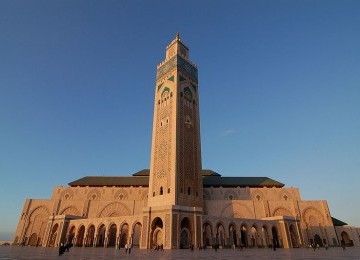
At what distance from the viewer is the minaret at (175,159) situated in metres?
23.5

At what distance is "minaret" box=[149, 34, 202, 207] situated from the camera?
27.7 meters

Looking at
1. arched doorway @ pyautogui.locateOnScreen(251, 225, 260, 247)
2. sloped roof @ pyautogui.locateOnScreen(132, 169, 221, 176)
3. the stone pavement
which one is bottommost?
the stone pavement

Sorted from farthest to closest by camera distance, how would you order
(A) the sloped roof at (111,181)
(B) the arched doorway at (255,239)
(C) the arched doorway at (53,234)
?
(A) the sloped roof at (111,181) < (C) the arched doorway at (53,234) < (B) the arched doorway at (255,239)

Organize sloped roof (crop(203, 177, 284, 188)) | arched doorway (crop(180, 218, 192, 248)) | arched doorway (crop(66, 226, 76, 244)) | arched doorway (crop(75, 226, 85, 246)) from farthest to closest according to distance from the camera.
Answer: sloped roof (crop(203, 177, 284, 188)), arched doorway (crop(66, 226, 76, 244)), arched doorway (crop(75, 226, 85, 246)), arched doorway (crop(180, 218, 192, 248))

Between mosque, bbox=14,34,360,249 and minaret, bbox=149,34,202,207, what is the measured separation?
120 millimetres

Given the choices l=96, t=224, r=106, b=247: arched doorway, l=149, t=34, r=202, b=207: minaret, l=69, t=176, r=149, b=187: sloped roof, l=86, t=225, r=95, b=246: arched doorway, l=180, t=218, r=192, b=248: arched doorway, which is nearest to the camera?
l=180, t=218, r=192, b=248: arched doorway

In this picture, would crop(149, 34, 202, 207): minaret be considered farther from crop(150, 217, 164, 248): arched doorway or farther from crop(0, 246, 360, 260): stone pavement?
crop(0, 246, 360, 260): stone pavement

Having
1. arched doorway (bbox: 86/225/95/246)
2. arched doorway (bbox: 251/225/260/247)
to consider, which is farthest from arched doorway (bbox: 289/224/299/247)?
arched doorway (bbox: 86/225/95/246)

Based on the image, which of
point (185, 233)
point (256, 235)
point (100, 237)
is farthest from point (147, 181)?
point (256, 235)

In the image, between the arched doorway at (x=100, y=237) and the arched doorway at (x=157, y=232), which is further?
the arched doorway at (x=100, y=237)

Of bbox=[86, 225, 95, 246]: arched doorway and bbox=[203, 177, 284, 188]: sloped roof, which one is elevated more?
bbox=[203, 177, 284, 188]: sloped roof

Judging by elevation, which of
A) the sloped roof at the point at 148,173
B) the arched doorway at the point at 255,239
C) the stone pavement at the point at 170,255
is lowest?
the stone pavement at the point at 170,255

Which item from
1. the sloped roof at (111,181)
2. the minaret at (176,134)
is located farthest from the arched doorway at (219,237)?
the sloped roof at (111,181)

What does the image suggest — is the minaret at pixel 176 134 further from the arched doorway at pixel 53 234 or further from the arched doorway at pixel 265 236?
the arched doorway at pixel 53 234
